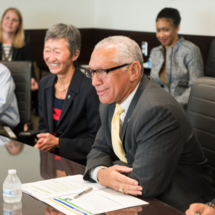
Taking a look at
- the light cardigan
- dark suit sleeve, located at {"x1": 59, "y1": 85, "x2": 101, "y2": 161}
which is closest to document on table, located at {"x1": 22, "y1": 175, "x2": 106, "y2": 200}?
dark suit sleeve, located at {"x1": 59, "y1": 85, "x2": 101, "y2": 161}

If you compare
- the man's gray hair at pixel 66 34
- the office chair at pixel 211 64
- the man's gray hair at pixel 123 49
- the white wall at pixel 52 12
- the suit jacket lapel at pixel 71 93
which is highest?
the white wall at pixel 52 12

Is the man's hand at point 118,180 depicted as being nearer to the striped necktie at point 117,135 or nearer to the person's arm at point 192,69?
the striped necktie at point 117,135

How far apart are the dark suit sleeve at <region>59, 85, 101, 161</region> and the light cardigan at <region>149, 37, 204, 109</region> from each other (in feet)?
4.15

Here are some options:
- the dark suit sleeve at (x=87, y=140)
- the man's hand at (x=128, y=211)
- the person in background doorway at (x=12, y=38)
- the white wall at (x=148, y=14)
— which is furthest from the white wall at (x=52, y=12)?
the man's hand at (x=128, y=211)

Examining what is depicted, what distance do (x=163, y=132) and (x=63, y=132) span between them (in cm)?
105

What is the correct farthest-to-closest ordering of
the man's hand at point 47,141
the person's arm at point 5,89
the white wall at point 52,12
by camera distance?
the white wall at point 52,12 → the person's arm at point 5,89 → the man's hand at point 47,141

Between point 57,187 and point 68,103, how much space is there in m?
0.96

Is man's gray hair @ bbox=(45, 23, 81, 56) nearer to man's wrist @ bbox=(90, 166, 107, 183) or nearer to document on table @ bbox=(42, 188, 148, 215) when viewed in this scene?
man's wrist @ bbox=(90, 166, 107, 183)

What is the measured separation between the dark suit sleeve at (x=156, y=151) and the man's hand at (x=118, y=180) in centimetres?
3

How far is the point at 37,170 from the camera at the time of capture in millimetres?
1685

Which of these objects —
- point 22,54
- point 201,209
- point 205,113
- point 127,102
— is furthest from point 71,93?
point 22,54

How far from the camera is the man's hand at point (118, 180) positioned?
1.42 metres

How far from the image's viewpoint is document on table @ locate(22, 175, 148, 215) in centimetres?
130

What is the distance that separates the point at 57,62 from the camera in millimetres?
2406
